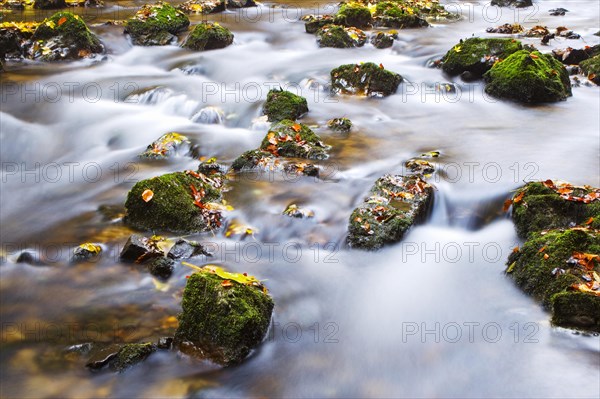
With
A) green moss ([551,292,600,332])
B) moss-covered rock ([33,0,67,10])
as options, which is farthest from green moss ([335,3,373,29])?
green moss ([551,292,600,332])

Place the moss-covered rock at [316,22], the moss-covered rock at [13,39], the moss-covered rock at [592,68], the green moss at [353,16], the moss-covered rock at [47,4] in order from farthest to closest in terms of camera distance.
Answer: the moss-covered rock at [47,4] → the green moss at [353,16] → the moss-covered rock at [316,22] → the moss-covered rock at [13,39] → the moss-covered rock at [592,68]

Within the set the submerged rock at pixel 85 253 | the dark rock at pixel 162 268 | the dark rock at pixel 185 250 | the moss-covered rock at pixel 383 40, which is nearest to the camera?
the dark rock at pixel 162 268

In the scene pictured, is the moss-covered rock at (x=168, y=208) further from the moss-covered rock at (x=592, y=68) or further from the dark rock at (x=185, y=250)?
the moss-covered rock at (x=592, y=68)

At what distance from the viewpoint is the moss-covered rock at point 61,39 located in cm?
1234

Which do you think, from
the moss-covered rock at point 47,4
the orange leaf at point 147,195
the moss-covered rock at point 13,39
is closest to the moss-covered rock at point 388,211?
the orange leaf at point 147,195

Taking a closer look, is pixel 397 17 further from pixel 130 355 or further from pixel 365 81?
pixel 130 355

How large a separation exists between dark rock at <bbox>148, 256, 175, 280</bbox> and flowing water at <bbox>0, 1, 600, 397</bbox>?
7cm

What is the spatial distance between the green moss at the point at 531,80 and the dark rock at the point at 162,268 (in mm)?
A: 7409

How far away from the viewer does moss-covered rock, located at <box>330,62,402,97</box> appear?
10.3 meters

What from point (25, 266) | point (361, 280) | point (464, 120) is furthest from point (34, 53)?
point (361, 280)

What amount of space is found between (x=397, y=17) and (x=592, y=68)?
230 inches

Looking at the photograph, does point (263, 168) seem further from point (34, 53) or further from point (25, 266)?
point (34, 53)

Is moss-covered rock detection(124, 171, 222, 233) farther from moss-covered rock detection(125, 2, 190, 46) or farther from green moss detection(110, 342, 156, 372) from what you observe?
moss-covered rock detection(125, 2, 190, 46)

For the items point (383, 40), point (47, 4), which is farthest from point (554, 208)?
point (47, 4)
